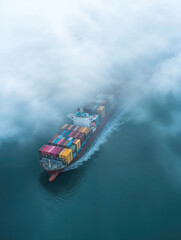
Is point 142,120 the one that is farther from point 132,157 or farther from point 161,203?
point 161,203

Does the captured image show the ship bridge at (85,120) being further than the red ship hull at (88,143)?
Yes

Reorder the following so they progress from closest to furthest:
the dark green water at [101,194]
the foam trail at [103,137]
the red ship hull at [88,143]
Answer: the dark green water at [101,194] < the red ship hull at [88,143] < the foam trail at [103,137]

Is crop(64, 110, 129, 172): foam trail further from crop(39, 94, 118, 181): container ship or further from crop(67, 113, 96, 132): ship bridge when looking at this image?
crop(67, 113, 96, 132): ship bridge

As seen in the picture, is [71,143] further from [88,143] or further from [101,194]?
[101,194]

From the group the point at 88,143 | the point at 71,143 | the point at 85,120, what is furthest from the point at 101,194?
the point at 85,120

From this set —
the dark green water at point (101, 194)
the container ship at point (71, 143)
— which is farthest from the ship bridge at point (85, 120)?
the dark green water at point (101, 194)

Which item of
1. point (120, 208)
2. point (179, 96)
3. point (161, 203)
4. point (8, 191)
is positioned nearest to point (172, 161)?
point (161, 203)

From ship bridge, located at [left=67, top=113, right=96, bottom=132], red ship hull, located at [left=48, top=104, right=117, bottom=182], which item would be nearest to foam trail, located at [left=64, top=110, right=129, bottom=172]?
red ship hull, located at [left=48, top=104, right=117, bottom=182]

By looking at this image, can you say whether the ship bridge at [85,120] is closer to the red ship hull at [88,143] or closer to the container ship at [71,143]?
the container ship at [71,143]
